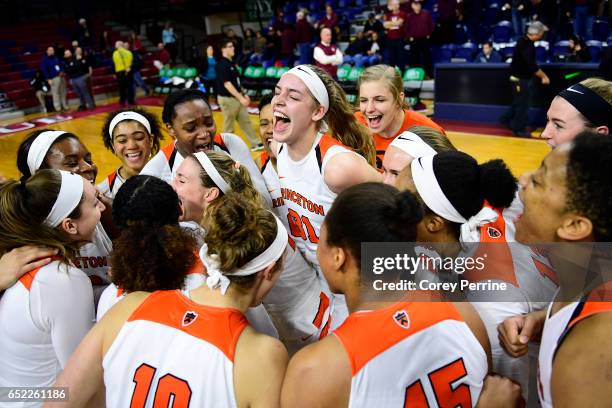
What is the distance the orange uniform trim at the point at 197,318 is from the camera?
5.10 ft

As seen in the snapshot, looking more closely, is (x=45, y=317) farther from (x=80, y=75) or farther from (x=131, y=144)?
(x=80, y=75)

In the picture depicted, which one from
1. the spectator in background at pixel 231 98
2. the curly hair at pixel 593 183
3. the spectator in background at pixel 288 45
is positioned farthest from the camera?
the spectator in background at pixel 288 45

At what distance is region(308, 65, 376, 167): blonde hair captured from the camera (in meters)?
3.04

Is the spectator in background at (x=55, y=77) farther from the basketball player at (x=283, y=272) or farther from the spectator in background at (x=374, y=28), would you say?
the basketball player at (x=283, y=272)

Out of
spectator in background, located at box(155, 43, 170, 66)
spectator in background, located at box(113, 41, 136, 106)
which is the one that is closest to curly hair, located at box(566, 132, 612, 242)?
spectator in background, located at box(113, 41, 136, 106)

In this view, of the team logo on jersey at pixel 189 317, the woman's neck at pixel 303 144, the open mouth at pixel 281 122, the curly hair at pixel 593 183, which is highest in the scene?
the curly hair at pixel 593 183

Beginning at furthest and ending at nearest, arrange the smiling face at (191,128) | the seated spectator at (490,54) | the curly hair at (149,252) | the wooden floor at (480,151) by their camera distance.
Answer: the seated spectator at (490,54), the wooden floor at (480,151), the smiling face at (191,128), the curly hair at (149,252)

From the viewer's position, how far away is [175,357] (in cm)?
156

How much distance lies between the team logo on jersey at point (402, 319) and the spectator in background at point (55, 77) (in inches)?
650

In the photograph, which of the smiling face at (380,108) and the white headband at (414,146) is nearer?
the white headband at (414,146)

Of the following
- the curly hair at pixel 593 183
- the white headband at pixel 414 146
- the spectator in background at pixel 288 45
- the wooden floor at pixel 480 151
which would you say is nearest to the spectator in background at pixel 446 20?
the spectator in background at pixel 288 45

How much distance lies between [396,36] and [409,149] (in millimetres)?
9903

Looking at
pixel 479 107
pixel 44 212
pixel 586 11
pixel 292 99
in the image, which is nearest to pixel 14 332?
pixel 44 212

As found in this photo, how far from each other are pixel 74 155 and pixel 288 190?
4.76 feet
